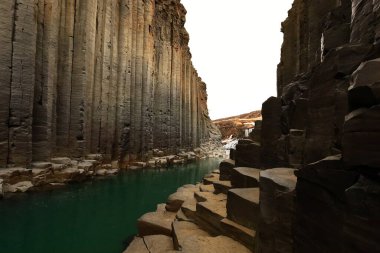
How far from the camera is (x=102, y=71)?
56.3ft

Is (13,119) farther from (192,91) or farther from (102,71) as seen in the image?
(192,91)

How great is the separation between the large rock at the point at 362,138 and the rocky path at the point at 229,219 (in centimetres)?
117

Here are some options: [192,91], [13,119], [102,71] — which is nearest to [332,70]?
[13,119]

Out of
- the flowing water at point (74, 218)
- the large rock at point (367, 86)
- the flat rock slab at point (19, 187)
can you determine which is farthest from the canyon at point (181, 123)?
the flowing water at point (74, 218)

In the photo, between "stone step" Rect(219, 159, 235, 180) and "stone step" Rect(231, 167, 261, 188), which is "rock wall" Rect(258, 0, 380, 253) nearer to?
"stone step" Rect(231, 167, 261, 188)

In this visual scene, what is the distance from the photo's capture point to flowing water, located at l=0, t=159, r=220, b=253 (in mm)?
5926

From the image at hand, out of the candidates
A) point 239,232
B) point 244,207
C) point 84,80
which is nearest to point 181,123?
point 84,80

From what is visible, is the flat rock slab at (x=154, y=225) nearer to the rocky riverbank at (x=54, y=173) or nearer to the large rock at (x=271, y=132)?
the large rock at (x=271, y=132)

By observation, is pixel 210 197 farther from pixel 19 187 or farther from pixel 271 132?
pixel 19 187

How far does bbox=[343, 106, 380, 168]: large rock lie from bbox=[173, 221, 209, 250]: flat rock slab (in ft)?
10.2

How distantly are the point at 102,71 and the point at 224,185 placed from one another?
1318 cm

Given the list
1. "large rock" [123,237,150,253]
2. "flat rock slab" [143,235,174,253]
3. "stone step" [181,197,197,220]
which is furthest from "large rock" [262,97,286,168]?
"large rock" [123,237,150,253]

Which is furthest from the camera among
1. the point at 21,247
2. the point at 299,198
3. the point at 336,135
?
→ the point at 21,247

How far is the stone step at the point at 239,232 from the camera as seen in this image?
13.1ft
